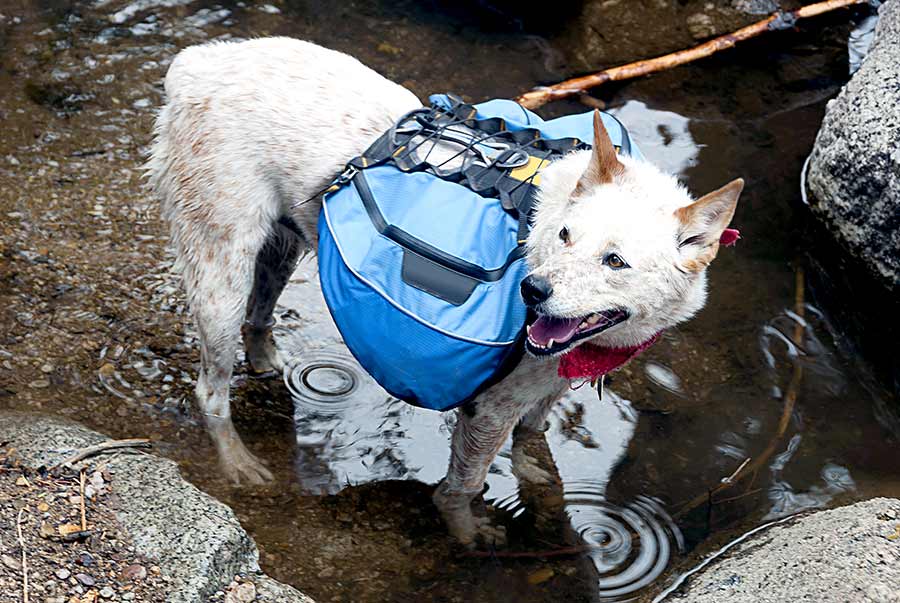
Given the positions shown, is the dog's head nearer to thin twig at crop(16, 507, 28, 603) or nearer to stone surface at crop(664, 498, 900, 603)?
stone surface at crop(664, 498, 900, 603)

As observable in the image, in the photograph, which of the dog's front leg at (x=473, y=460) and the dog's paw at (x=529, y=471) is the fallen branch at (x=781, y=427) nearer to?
the dog's paw at (x=529, y=471)

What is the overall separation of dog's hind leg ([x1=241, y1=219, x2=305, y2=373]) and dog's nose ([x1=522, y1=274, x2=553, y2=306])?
186 centimetres

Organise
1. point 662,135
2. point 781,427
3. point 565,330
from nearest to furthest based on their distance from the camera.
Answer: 1. point 565,330
2. point 781,427
3. point 662,135

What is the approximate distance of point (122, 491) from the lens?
12.4 ft

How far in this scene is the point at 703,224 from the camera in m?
3.38

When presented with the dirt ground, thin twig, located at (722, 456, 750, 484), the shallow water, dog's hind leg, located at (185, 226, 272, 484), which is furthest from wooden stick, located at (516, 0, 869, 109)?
the dirt ground

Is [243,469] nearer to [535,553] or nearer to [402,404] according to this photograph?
[402,404]

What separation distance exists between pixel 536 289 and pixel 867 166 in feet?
12.1

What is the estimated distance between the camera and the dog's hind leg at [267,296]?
5078 mm

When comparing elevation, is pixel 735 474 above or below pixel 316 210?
below

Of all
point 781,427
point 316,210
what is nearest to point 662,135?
point 781,427

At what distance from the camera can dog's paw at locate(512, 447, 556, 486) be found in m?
5.09

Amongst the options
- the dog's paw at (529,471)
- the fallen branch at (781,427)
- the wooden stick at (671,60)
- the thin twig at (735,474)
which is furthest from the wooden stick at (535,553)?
the wooden stick at (671,60)

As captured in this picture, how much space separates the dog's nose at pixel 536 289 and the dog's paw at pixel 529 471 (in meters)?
1.93
